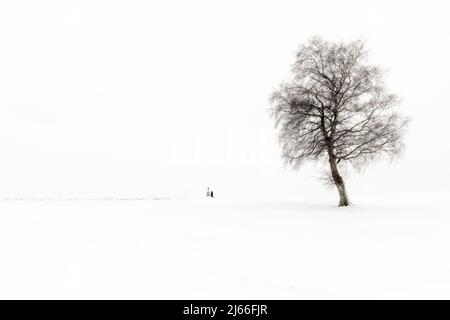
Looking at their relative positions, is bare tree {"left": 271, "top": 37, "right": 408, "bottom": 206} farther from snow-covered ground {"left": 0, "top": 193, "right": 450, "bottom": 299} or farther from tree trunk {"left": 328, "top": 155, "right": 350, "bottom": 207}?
snow-covered ground {"left": 0, "top": 193, "right": 450, "bottom": 299}

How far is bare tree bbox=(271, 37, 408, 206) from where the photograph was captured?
90.3ft

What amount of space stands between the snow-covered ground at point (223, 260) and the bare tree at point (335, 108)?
35.3 feet

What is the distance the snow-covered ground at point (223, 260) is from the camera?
25.4ft

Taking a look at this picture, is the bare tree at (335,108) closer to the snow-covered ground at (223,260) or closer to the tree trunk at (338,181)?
the tree trunk at (338,181)

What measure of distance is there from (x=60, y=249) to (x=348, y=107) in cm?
2340

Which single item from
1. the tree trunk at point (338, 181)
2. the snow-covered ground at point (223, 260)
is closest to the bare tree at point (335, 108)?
the tree trunk at point (338, 181)

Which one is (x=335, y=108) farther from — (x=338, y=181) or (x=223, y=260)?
(x=223, y=260)

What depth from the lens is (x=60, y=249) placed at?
458 inches

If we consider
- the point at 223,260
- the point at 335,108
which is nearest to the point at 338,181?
the point at 335,108

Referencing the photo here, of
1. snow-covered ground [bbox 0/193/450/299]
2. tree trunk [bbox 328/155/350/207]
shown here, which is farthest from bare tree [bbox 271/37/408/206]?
snow-covered ground [bbox 0/193/450/299]

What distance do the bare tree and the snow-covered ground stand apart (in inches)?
424

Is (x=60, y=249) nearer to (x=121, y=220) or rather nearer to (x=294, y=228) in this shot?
(x=121, y=220)
